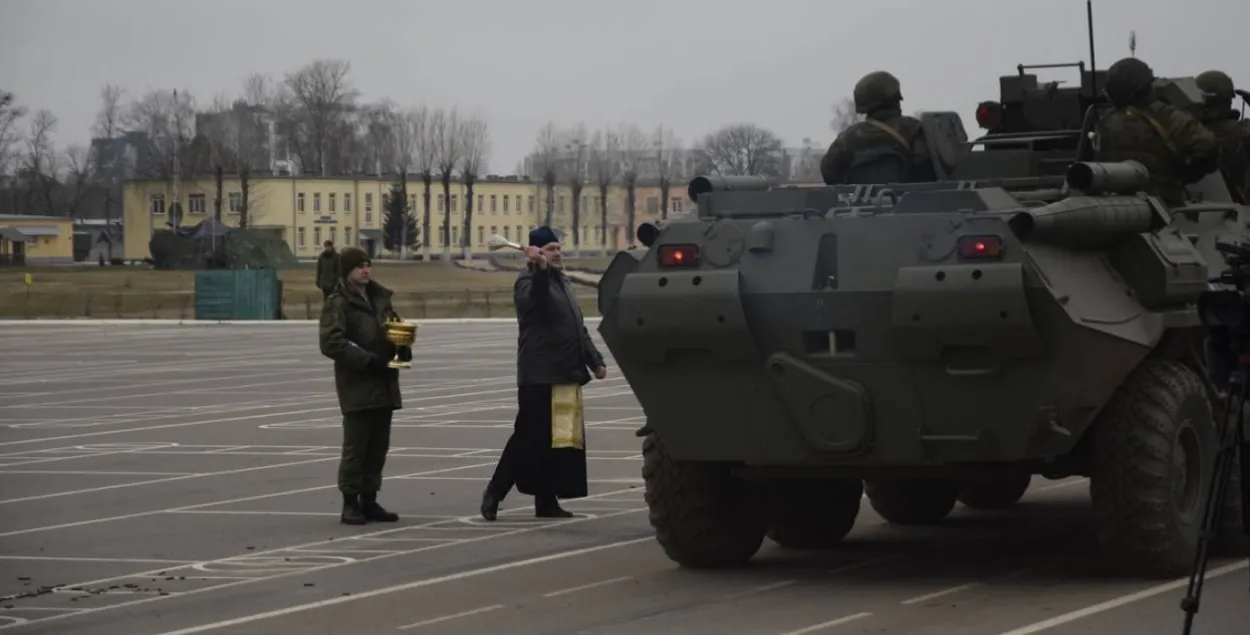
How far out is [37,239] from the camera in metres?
104

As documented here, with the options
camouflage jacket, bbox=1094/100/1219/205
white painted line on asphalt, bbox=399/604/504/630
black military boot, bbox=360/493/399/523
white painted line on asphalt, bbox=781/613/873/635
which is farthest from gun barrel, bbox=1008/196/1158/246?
black military boot, bbox=360/493/399/523

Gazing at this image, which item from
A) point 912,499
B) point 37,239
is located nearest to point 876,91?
point 912,499

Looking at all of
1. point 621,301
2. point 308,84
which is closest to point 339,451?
point 621,301

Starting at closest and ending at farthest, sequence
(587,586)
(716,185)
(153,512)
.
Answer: (587,586) → (716,185) → (153,512)

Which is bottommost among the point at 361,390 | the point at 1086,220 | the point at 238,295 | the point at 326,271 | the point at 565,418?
the point at 238,295

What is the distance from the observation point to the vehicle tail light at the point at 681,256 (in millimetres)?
11656

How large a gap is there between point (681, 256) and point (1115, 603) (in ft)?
9.39

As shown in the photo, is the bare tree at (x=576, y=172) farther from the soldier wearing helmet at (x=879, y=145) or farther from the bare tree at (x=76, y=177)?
the bare tree at (x=76, y=177)

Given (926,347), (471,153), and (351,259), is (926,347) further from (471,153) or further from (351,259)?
(471,153)

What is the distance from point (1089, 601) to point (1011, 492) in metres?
4.12

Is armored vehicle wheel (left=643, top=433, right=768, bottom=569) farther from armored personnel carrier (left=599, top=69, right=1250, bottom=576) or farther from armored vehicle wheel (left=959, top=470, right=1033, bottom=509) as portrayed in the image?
armored vehicle wheel (left=959, top=470, right=1033, bottom=509)

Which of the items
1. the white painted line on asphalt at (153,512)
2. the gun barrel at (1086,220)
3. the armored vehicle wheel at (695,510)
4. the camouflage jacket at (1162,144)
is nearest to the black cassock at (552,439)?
the armored vehicle wheel at (695,510)

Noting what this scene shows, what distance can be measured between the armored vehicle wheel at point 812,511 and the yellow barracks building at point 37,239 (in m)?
88.0

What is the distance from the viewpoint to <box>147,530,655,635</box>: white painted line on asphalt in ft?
34.5
